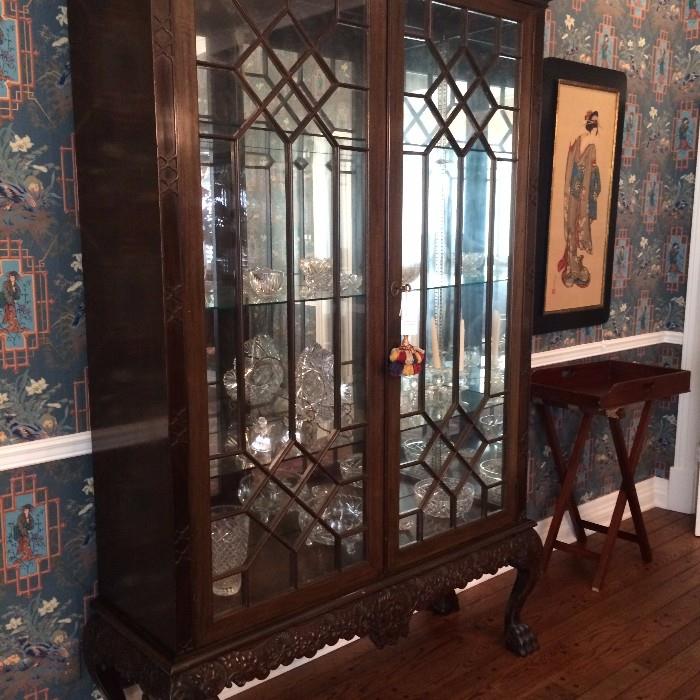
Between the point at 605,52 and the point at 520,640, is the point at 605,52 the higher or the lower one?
the higher one

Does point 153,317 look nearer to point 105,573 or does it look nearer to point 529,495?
point 105,573

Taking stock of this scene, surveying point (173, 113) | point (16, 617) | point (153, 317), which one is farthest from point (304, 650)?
point (173, 113)

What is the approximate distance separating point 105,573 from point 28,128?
3.62 ft

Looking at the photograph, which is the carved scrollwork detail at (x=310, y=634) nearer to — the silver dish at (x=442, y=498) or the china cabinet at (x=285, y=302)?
the china cabinet at (x=285, y=302)

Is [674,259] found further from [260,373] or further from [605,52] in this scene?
[260,373]

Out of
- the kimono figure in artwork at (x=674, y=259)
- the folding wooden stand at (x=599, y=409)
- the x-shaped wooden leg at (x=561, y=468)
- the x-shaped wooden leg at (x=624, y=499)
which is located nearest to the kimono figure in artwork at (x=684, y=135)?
the kimono figure in artwork at (x=674, y=259)

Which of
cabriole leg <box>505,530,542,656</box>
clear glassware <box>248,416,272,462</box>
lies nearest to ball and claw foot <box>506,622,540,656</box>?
cabriole leg <box>505,530,542,656</box>

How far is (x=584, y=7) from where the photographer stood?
3221 millimetres

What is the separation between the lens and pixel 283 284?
1.92 meters

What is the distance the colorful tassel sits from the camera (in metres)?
2.10

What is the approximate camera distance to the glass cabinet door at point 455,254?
2.13 m

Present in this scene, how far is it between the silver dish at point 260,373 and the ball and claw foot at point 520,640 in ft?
4.44

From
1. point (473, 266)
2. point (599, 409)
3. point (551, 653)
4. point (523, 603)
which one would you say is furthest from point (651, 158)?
point (551, 653)

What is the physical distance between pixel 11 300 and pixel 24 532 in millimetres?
572
